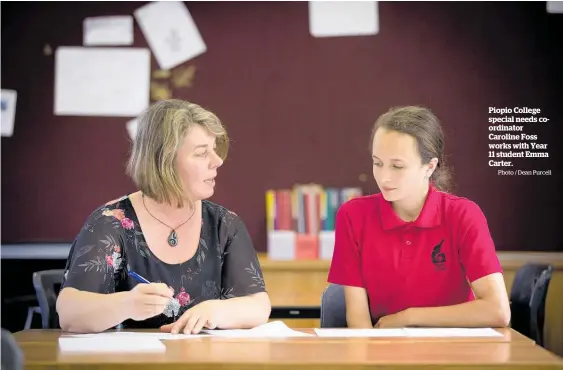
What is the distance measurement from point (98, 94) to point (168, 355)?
2.96 metres

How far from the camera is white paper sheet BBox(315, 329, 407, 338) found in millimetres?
2064

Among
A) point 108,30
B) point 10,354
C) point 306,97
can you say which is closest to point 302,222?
point 306,97

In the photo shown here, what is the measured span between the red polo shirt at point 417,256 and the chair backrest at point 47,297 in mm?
951

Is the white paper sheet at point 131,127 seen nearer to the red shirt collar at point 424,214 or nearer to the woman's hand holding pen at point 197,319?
the red shirt collar at point 424,214

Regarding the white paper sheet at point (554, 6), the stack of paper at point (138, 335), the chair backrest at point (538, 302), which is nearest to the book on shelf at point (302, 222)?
the chair backrest at point (538, 302)

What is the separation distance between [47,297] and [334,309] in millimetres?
989

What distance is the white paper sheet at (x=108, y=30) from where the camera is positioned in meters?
4.48

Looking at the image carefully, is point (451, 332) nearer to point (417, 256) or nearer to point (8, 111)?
point (417, 256)

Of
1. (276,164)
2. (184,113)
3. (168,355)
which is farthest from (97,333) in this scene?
(276,164)

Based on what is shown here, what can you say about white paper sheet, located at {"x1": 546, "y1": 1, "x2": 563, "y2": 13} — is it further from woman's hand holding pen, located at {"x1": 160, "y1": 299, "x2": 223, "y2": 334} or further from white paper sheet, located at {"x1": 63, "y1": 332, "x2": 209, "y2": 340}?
white paper sheet, located at {"x1": 63, "y1": 332, "x2": 209, "y2": 340}

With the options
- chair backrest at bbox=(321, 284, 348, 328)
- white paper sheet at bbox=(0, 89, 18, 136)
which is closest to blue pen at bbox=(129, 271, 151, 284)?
chair backrest at bbox=(321, 284, 348, 328)

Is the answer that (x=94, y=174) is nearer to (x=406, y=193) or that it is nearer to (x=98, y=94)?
(x=98, y=94)

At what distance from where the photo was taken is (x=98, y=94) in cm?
450

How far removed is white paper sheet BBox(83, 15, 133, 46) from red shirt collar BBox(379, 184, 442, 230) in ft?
7.81
